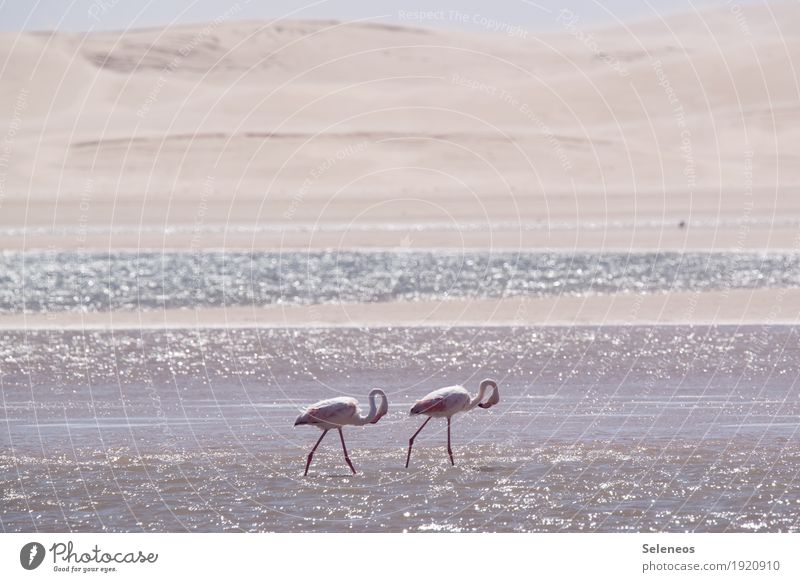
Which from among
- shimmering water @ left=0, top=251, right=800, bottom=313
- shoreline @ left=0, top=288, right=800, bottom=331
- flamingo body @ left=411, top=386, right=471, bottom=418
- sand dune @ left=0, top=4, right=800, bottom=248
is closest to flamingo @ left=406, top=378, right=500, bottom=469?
flamingo body @ left=411, top=386, right=471, bottom=418

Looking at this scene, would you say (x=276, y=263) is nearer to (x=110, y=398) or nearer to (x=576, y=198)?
(x=110, y=398)

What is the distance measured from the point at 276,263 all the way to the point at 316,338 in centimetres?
1647

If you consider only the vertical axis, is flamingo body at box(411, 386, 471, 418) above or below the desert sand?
below

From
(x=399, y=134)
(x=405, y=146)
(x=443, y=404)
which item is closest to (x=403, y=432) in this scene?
(x=443, y=404)

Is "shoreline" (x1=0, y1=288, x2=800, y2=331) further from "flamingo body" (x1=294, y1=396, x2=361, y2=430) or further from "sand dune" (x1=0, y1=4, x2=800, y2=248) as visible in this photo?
"sand dune" (x1=0, y1=4, x2=800, y2=248)

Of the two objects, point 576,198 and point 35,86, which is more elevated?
point 35,86

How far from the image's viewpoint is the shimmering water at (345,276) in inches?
1209

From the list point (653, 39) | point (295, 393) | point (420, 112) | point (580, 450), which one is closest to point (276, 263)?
point (295, 393)

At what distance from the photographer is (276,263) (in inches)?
1578

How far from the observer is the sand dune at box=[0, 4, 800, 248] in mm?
64250
